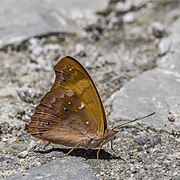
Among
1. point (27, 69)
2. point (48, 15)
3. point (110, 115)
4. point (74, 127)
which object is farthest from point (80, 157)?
point (48, 15)

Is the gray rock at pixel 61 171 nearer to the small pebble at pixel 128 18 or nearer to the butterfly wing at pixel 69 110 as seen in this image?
the butterfly wing at pixel 69 110

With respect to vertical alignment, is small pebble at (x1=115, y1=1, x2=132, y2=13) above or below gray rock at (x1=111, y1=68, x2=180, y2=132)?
Result: above

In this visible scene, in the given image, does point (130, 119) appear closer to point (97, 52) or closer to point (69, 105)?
point (69, 105)

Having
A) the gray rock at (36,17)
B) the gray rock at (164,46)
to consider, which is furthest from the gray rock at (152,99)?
the gray rock at (36,17)

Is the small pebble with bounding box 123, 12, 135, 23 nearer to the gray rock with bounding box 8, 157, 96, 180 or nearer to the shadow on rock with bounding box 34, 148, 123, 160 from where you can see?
the shadow on rock with bounding box 34, 148, 123, 160

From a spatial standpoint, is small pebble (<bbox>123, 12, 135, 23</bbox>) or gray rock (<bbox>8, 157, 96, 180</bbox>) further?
small pebble (<bbox>123, 12, 135, 23</bbox>)

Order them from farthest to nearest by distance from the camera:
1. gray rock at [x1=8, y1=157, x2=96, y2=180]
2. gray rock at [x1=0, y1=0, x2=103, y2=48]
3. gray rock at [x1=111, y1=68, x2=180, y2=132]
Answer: gray rock at [x1=0, y1=0, x2=103, y2=48], gray rock at [x1=111, y1=68, x2=180, y2=132], gray rock at [x1=8, y1=157, x2=96, y2=180]

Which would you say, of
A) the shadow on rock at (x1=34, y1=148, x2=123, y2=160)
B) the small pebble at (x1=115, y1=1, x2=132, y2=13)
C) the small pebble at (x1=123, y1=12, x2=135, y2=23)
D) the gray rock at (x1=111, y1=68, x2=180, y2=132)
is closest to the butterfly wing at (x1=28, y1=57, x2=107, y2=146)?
the shadow on rock at (x1=34, y1=148, x2=123, y2=160)

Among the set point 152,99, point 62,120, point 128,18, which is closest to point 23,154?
point 62,120
